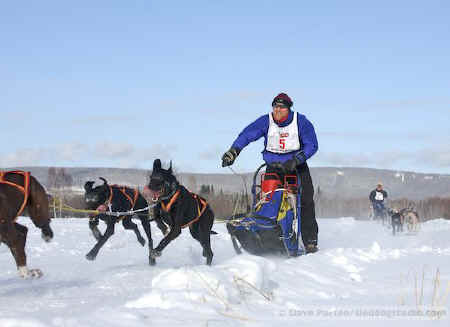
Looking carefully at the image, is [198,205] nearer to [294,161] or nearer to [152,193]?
[152,193]

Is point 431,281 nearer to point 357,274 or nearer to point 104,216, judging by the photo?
point 357,274

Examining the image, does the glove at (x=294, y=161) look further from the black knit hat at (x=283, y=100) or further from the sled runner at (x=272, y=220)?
the black knit hat at (x=283, y=100)

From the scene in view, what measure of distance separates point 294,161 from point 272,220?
681 mm

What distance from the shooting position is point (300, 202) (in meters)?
6.79

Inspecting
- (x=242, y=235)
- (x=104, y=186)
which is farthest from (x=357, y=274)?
(x=104, y=186)

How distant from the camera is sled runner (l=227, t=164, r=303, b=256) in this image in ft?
20.8

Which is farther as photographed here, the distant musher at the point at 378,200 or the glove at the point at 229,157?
the distant musher at the point at 378,200

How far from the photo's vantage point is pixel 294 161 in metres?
6.38

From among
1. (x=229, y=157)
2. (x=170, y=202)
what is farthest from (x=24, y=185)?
(x=229, y=157)

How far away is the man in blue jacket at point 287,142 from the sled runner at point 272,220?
0.14 meters

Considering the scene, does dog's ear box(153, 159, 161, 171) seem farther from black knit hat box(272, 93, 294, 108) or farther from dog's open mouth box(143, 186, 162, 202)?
black knit hat box(272, 93, 294, 108)

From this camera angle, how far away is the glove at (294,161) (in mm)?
6379

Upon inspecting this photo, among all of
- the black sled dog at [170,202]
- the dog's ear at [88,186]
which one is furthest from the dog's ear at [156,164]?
the dog's ear at [88,186]

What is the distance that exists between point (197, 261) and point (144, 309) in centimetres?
461
